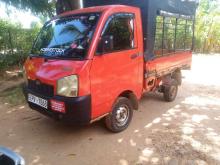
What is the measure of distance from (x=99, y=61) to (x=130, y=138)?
5.18ft

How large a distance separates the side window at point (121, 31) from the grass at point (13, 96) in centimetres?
361

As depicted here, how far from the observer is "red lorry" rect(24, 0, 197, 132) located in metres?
3.85

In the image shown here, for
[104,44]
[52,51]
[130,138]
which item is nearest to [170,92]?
[130,138]

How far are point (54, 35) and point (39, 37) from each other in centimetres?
55

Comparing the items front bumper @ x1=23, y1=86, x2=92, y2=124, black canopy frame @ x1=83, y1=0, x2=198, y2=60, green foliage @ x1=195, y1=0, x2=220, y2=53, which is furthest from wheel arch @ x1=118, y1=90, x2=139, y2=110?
green foliage @ x1=195, y1=0, x2=220, y2=53

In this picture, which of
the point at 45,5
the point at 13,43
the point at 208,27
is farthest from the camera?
the point at 208,27

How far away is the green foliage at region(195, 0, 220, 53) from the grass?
13968 millimetres

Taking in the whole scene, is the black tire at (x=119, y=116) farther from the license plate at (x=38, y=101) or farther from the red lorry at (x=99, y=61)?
the license plate at (x=38, y=101)

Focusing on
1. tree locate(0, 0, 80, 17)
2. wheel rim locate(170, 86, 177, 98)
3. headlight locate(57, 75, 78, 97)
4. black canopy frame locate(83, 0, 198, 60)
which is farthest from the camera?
tree locate(0, 0, 80, 17)

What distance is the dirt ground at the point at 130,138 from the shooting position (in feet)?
12.8

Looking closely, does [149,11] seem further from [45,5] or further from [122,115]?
[45,5]

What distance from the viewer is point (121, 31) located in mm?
4535

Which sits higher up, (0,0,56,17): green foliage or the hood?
(0,0,56,17): green foliage

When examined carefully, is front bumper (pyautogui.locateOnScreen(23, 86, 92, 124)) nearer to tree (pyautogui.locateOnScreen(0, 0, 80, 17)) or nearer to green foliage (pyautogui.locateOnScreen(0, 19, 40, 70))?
tree (pyautogui.locateOnScreen(0, 0, 80, 17))
